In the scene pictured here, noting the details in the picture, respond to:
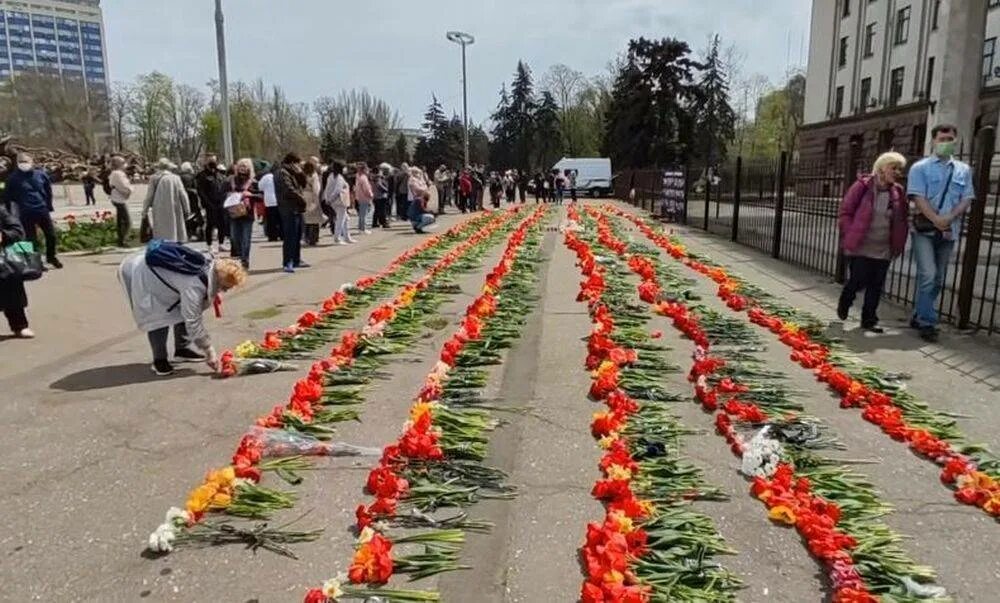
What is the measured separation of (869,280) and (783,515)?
4.79 meters

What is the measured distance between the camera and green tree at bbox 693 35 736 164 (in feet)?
217

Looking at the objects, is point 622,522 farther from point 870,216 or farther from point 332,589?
point 870,216

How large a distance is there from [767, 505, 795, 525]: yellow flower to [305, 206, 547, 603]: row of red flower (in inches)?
71.6

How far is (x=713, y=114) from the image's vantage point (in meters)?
70.3

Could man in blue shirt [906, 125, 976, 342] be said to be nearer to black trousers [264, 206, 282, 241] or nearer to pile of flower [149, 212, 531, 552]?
pile of flower [149, 212, 531, 552]

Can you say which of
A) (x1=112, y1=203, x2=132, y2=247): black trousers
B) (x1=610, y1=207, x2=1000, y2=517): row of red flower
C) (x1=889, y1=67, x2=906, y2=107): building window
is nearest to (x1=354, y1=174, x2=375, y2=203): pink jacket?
(x1=112, y1=203, x2=132, y2=247): black trousers

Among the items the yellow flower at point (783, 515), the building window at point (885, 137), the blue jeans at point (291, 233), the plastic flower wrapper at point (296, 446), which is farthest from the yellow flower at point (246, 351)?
the building window at point (885, 137)

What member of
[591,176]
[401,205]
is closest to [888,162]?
[401,205]

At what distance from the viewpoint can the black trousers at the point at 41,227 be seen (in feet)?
38.8

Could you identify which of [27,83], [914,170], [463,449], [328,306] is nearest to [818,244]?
[914,170]

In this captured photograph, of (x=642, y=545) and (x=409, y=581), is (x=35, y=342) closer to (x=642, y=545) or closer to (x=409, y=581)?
(x=409, y=581)

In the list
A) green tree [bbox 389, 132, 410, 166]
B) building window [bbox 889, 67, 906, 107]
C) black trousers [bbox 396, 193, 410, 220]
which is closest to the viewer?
black trousers [bbox 396, 193, 410, 220]

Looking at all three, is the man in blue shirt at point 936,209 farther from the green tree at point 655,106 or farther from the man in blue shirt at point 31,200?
the green tree at point 655,106

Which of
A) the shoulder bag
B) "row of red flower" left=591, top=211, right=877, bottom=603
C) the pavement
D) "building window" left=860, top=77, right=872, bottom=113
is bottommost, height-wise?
the pavement
